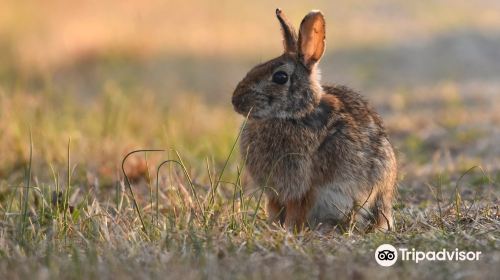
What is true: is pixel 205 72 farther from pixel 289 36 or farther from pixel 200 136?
pixel 289 36

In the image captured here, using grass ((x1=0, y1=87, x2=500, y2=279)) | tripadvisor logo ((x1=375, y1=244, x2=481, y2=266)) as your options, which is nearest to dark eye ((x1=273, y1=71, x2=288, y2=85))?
grass ((x1=0, y1=87, x2=500, y2=279))

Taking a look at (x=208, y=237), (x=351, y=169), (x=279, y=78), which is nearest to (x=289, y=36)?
(x=279, y=78)

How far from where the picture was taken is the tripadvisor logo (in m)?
3.79

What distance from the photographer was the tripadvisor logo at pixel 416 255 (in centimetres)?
379

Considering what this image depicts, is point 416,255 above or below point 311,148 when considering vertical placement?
below

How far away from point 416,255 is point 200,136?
14.6 ft

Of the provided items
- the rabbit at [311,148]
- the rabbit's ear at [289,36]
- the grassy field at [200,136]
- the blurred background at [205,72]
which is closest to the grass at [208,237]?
the grassy field at [200,136]

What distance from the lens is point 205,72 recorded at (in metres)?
12.6

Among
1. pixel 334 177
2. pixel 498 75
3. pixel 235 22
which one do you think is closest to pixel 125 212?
pixel 334 177

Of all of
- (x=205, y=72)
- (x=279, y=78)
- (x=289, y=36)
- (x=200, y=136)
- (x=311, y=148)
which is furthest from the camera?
(x=205, y=72)

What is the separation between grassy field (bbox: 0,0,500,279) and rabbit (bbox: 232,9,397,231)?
0.18 m

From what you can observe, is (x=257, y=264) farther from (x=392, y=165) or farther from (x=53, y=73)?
(x=53, y=73)

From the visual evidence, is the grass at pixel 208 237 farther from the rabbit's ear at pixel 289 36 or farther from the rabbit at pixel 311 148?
the rabbit's ear at pixel 289 36

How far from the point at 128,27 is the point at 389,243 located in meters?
10.8
